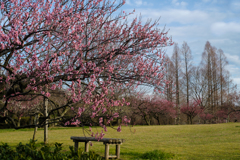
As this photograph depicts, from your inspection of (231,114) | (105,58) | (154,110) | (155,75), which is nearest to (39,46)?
(105,58)

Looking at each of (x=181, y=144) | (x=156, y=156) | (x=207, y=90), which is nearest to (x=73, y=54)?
(x=156, y=156)

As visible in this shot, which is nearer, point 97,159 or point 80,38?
point 97,159

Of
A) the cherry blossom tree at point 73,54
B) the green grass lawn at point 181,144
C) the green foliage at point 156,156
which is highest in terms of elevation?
the cherry blossom tree at point 73,54

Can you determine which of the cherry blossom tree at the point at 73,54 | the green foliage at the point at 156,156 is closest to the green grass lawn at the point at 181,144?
the green foliage at the point at 156,156

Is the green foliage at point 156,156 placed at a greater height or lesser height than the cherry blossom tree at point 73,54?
lesser

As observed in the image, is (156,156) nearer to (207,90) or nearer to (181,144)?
(181,144)

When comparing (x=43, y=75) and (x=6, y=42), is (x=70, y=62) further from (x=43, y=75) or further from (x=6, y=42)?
(x=6, y=42)

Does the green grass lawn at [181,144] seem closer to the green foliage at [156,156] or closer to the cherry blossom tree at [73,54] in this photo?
the green foliage at [156,156]

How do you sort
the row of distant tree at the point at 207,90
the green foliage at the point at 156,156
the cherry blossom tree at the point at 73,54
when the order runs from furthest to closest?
the row of distant tree at the point at 207,90
the green foliage at the point at 156,156
the cherry blossom tree at the point at 73,54

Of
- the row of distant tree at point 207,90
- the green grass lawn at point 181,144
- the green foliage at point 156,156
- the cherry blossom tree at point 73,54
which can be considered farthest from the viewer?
the row of distant tree at point 207,90

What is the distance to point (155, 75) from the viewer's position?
714 centimetres

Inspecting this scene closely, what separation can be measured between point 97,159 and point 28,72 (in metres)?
2.69

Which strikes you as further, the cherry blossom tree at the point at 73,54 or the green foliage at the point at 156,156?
the green foliage at the point at 156,156

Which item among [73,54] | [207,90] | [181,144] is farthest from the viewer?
[207,90]
